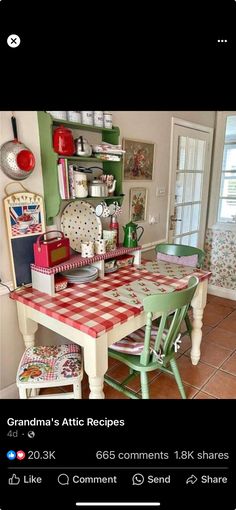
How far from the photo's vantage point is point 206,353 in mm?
1837

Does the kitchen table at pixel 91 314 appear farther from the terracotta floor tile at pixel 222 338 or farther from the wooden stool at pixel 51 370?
the terracotta floor tile at pixel 222 338

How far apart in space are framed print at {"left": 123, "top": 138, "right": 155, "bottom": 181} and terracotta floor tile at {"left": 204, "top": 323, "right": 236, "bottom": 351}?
1.16 metres

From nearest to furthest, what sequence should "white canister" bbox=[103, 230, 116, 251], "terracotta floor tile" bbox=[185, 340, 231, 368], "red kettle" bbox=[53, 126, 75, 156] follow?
"red kettle" bbox=[53, 126, 75, 156] → "white canister" bbox=[103, 230, 116, 251] → "terracotta floor tile" bbox=[185, 340, 231, 368]

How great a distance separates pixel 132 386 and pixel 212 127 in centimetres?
221

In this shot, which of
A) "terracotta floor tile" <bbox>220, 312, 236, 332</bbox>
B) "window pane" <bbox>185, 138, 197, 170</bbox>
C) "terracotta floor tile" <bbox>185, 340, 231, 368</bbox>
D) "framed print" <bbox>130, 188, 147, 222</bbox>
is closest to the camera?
"terracotta floor tile" <bbox>185, 340, 231, 368</bbox>

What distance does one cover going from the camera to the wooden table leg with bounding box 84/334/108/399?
98 centimetres

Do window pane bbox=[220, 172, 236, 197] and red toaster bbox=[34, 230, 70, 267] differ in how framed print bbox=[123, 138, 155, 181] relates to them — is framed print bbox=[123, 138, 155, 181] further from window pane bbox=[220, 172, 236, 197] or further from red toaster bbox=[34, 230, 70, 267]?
window pane bbox=[220, 172, 236, 197]

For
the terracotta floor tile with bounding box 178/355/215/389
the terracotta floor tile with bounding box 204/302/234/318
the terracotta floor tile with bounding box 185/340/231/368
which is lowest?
the terracotta floor tile with bounding box 204/302/234/318

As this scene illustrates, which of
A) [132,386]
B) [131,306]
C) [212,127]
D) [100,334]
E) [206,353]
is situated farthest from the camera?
[212,127]

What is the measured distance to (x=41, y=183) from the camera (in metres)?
1.31

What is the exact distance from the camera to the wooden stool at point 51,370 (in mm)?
1053

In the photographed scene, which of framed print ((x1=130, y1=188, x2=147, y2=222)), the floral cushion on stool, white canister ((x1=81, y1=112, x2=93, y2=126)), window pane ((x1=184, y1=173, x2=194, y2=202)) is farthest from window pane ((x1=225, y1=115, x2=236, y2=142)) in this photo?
the floral cushion on stool
